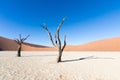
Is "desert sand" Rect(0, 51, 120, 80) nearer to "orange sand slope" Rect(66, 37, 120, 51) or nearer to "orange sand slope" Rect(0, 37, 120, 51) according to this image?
"orange sand slope" Rect(66, 37, 120, 51)

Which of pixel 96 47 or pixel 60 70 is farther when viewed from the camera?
pixel 96 47

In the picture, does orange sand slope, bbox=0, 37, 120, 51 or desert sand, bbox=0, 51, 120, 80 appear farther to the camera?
orange sand slope, bbox=0, 37, 120, 51

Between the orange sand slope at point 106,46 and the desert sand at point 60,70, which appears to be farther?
the orange sand slope at point 106,46

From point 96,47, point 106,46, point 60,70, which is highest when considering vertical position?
point 106,46

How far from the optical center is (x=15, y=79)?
643cm

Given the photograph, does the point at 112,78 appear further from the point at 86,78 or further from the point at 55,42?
the point at 55,42

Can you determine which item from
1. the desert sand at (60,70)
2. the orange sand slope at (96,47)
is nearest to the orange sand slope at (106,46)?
the orange sand slope at (96,47)

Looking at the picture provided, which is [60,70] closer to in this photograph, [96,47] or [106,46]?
[106,46]

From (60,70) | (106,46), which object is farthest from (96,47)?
(60,70)

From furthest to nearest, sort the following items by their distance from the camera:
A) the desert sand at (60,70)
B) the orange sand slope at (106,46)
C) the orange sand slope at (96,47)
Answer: the orange sand slope at (96,47) < the orange sand slope at (106,46) < the desert sand at (60,70)

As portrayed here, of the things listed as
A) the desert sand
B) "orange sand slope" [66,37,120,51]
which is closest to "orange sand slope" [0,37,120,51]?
"orange sand slope" [66,37,120,51]

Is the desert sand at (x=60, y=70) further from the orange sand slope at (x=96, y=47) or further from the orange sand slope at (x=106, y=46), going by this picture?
the orange sand slope at (x=96, y=47)

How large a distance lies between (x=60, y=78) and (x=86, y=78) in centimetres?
169

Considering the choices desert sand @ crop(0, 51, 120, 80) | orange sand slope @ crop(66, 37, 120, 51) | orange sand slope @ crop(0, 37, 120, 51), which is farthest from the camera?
orange sand slope @ crop(0, 37, 120, 51)
